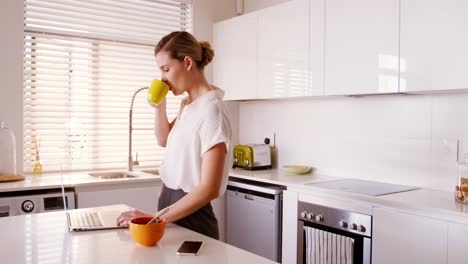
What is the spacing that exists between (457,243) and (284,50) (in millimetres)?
1814

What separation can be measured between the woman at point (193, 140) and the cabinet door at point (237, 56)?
6.50 ft

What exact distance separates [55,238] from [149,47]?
2.67 metres

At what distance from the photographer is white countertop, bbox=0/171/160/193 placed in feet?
8.99

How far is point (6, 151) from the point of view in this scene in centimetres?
306

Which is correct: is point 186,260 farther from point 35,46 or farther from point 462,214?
point 35,46

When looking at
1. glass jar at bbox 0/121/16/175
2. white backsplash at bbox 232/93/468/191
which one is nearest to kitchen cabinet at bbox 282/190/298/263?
white backsplash at bbox 232/93/468/191

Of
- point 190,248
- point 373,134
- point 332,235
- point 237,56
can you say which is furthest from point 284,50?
point 190,248

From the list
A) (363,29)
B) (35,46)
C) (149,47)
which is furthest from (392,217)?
(35,46)

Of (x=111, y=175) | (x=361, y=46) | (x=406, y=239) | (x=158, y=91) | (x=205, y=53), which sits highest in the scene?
(x=361, y=46)

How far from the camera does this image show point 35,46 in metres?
3.30

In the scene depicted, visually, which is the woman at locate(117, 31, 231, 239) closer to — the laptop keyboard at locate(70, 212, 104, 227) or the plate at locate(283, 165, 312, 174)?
the laptop keyboard at locate(70, 212, 104, 227)

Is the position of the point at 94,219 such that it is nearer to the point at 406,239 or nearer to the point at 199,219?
the point at 199,219

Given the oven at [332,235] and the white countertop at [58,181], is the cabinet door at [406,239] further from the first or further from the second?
the white countertop at [58,181]

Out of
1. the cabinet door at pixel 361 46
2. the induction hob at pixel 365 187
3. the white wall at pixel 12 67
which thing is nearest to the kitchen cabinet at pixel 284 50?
the cabinet door at pixel 361 46
